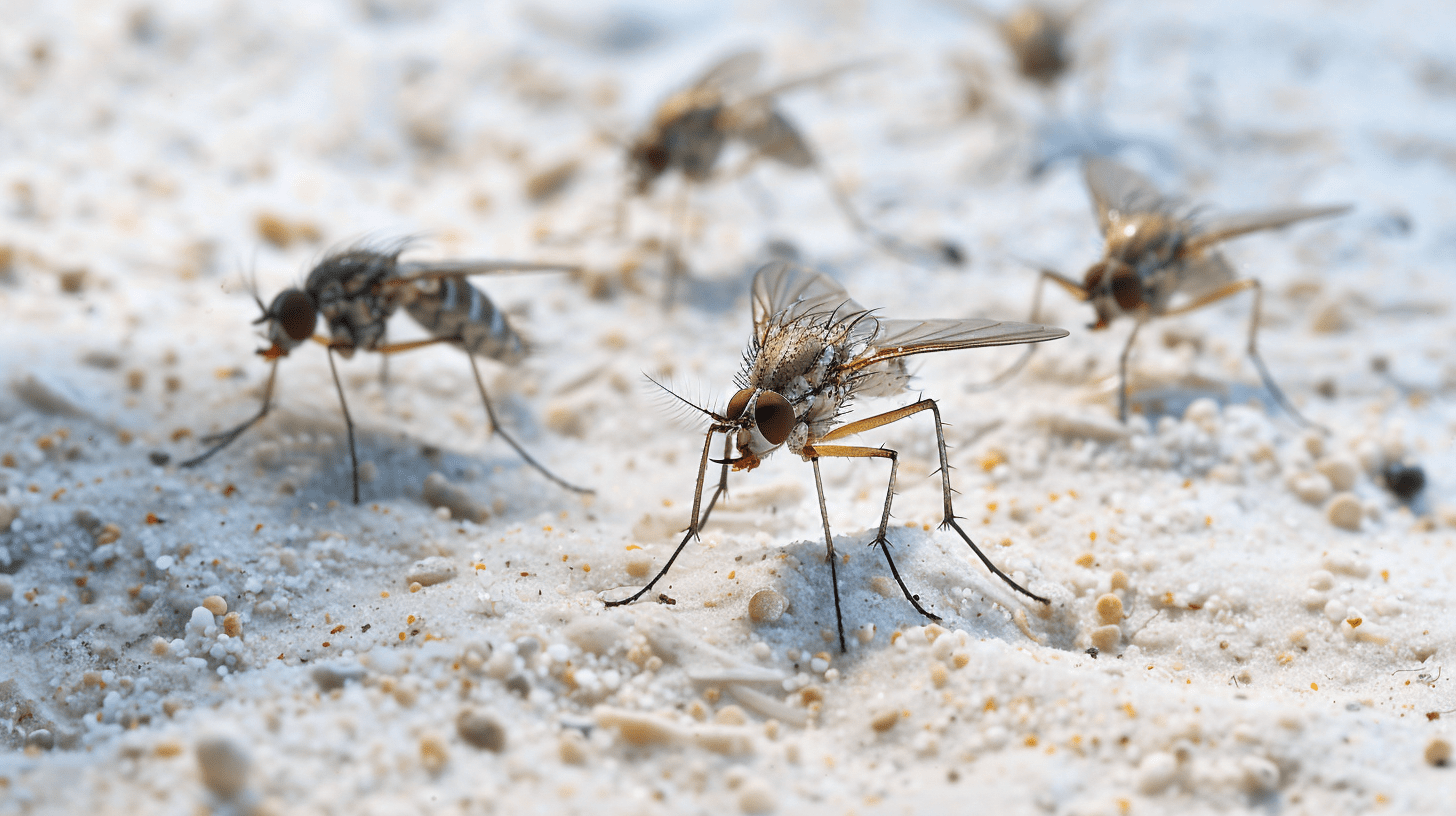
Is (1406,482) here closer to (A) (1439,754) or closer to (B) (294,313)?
(A) (1439,754)

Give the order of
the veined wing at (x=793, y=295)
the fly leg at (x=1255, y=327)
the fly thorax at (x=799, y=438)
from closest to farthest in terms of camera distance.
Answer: the fly thorax at (x=799, y=438), the veined wing at (x=793, y=295), the fly leg at (x=1255, y=327)

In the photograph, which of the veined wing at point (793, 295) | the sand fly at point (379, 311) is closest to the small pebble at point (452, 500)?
the sand fly at point (379, 311)

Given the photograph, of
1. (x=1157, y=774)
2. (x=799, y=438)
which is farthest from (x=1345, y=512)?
(x=799, y=438)

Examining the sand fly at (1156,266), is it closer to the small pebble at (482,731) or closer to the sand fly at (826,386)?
the sand fly at (826,386)

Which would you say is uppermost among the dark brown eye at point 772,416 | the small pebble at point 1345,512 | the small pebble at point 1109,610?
the dark brown eye at point 772,416

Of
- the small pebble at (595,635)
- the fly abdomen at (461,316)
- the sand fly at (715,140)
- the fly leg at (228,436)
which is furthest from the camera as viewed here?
the sand fly at (715,140)

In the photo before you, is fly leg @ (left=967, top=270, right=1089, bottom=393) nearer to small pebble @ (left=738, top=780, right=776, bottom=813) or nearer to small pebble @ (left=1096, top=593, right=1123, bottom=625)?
small pebble @ (left=1096, top=593, right=1123, bottom=625)

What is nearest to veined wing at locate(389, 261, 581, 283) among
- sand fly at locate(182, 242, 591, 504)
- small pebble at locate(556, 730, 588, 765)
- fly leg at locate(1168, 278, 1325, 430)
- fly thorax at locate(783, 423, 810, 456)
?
sand fly at locate(182, 242, 591, 504)
